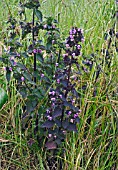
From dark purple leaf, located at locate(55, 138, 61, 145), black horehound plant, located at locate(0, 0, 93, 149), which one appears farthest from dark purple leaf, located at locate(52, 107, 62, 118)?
dark purple leaf, located at locate(55, 138, 61, 145)

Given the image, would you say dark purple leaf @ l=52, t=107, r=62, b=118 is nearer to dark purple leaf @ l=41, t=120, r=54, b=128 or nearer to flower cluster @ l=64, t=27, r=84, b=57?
dark purple leaf @ l=41, t=120, r=54, b=128

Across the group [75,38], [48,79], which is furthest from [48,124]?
[75,38]

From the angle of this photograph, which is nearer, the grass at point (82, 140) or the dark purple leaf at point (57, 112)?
the dark purple leaf at point (57, 112)

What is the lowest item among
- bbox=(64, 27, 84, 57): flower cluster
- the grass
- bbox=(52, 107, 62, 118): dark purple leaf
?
the grass

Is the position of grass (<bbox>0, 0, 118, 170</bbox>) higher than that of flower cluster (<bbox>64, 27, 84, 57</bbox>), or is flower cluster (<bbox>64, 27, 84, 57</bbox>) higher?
flower cluster (<bbox>64, 27, 84, 57</bbox>)

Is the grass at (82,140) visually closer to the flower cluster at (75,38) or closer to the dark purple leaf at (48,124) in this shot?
the dark purple leaf at (48,124)

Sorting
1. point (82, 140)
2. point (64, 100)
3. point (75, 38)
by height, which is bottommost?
point (82, 140)

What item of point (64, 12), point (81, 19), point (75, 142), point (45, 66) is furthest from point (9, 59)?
point (64, 12)

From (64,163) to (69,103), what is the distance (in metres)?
0.30

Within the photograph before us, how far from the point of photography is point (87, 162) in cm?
143

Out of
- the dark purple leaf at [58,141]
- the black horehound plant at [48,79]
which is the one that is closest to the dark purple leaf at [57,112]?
the black horehound plant at [48,79]

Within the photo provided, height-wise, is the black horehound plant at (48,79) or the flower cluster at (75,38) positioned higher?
the flower cluster at (75,38)

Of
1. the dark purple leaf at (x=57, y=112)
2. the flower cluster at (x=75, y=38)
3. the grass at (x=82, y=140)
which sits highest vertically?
the flower cluster at (x=75, y=38)

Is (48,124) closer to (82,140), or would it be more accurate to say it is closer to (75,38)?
(82,140)
